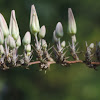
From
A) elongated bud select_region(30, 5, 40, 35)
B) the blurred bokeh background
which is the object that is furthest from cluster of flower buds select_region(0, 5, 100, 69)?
the blurred bokeh background

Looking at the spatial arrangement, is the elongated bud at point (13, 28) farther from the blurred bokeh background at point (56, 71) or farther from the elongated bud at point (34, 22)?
the blurred bokeh background at point (56, 71)

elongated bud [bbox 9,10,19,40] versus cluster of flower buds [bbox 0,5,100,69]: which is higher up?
elongated bud [bbox 9,10,19,40]

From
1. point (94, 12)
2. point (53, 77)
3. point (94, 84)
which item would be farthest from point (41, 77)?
point (94, 12)

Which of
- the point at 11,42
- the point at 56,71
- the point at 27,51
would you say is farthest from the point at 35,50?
the point at 56,71

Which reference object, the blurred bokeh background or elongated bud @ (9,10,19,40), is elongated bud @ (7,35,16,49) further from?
the blurred bokeh background

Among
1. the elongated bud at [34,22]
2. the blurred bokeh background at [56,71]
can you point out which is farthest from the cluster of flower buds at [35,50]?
the blurred bokeh background at [56,71]

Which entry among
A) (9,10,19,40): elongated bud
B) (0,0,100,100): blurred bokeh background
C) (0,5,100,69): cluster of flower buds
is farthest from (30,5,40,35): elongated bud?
(0,0,100,100): blurred bokeh background

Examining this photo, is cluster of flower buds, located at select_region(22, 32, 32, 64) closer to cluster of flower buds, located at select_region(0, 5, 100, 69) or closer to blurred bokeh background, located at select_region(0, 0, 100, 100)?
cluster of flower buds, located at select_region(0, 5, 100, 69)

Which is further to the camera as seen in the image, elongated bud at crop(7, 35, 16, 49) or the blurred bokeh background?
the blurred bokeh background

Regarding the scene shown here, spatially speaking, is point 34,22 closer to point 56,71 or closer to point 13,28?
point 13,28
